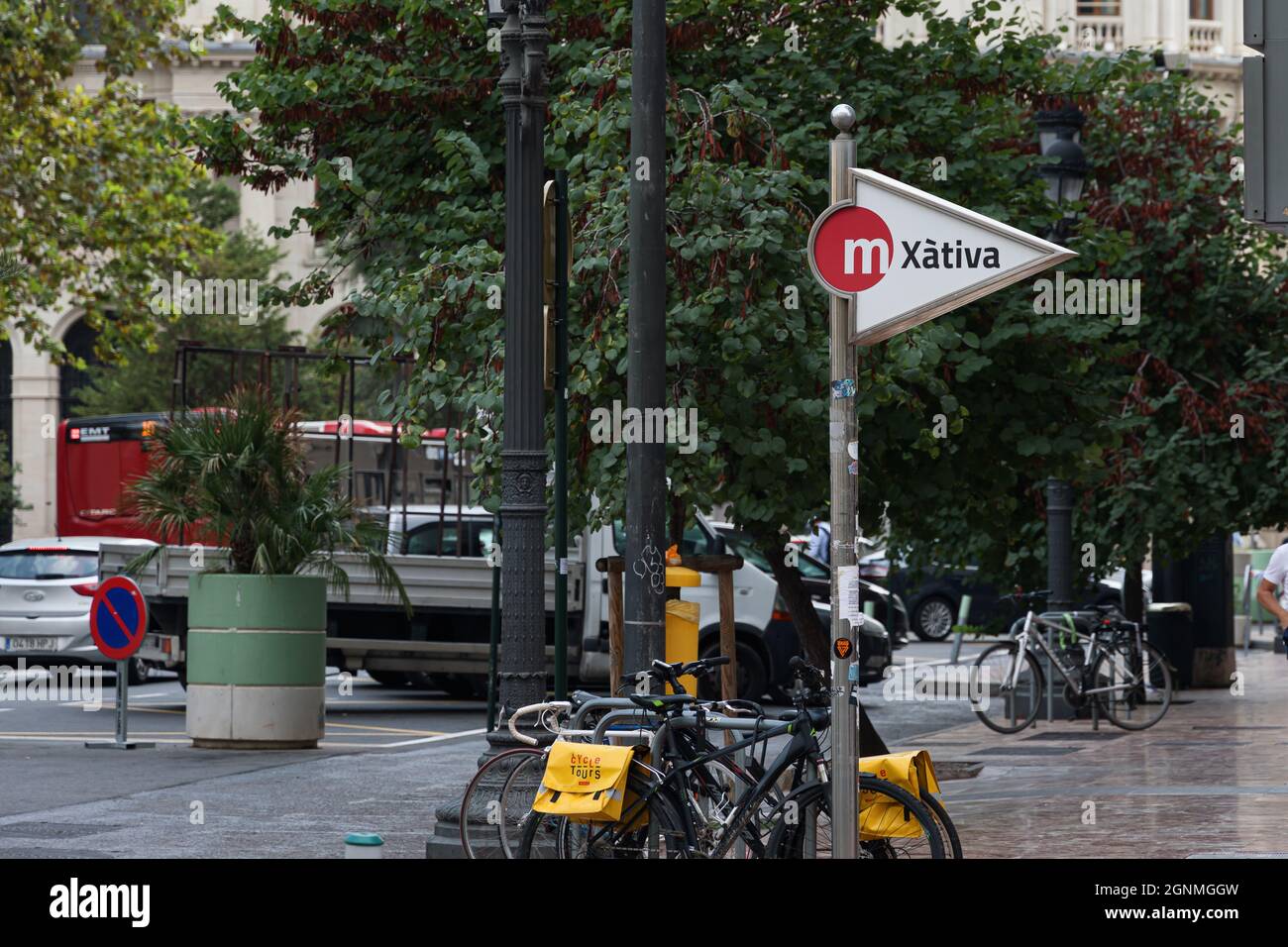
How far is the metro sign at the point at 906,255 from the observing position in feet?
22.9

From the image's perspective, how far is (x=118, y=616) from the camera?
15477 mm

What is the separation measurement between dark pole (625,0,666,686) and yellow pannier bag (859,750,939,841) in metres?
2.14

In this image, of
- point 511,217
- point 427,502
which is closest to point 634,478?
point 511,217

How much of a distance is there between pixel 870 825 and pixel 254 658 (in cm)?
891

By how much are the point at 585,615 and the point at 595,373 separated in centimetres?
970

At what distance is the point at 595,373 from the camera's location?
10914 mm

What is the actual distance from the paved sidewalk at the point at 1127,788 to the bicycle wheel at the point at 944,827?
→ 7.91 ft

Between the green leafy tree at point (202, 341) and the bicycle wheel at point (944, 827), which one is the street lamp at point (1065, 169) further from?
the green leafy tree at point (202, 341)

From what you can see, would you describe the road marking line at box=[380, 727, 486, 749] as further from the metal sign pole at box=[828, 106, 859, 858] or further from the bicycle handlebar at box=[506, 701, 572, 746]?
the metal sign pole at box=[828, 106, 859, 858]

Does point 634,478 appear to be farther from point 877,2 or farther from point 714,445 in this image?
point 877,2
